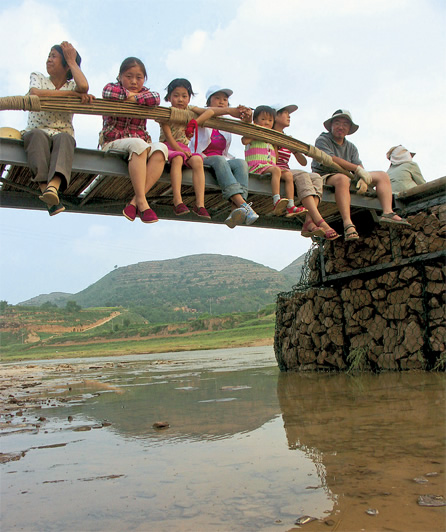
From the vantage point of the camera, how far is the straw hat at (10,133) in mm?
4070

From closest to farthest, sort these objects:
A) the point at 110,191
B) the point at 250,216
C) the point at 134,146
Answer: the point at 134,146 → the point at 250,216 → the point at 110,191

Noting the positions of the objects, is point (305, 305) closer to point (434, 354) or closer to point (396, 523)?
point (434, 354)

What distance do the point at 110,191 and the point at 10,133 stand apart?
1306 millimetres

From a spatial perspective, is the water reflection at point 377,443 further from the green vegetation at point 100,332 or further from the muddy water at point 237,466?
the green vegetation at point 100,332

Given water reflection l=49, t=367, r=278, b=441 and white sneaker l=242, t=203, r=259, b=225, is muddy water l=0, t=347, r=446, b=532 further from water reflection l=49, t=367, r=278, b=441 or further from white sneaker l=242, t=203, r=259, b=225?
white sneaker l=242, t=203, r=259, b=225

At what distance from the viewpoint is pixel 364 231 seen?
7254 millimetres

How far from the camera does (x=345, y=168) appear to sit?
20.4ft

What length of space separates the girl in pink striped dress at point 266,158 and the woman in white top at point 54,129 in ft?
6.70

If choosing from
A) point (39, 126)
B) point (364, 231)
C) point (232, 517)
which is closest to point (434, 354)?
point (364, 231)

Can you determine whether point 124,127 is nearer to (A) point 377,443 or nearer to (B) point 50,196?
(B) point 50,196

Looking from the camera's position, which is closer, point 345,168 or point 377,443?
point 377,443

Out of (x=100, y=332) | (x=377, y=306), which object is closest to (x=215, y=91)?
(x=377, y=306)

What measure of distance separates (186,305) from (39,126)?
94.2 meters

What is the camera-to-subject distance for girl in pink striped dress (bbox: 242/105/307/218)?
5.28m
